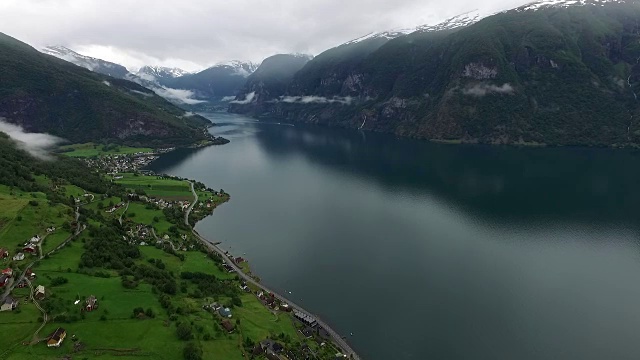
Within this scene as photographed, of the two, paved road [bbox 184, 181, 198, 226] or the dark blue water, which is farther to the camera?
paved road [bbox 184, 181, 198, 226]

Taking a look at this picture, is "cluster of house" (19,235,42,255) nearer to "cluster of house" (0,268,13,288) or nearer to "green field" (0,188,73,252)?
"green field" (0,188,73,252)

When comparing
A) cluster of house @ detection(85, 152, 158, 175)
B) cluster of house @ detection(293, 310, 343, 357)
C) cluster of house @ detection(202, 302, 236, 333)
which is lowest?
cluster of house @ detection(85, 152, 158, 175)

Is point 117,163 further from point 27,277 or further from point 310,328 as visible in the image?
point 310,328

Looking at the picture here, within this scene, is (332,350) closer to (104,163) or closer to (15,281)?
(15,281)

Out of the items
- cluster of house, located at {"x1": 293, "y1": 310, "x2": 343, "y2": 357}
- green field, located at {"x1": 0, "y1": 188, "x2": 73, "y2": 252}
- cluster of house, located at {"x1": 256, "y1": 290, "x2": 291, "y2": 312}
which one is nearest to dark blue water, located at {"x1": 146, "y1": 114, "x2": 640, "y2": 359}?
cluster of house, located at {"x1": 293, "y1": 310, "x2": 343, "y2": 357}

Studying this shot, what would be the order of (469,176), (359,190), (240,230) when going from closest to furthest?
1. (240,230)
2. (359,190)
3. (469,176)

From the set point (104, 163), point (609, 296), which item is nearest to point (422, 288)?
point (609, 296)

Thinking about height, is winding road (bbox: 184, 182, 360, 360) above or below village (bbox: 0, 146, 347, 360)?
below

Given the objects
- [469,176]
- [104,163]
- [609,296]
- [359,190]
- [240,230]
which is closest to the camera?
[609,296]

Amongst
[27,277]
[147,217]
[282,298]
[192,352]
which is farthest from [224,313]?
[147,217]
